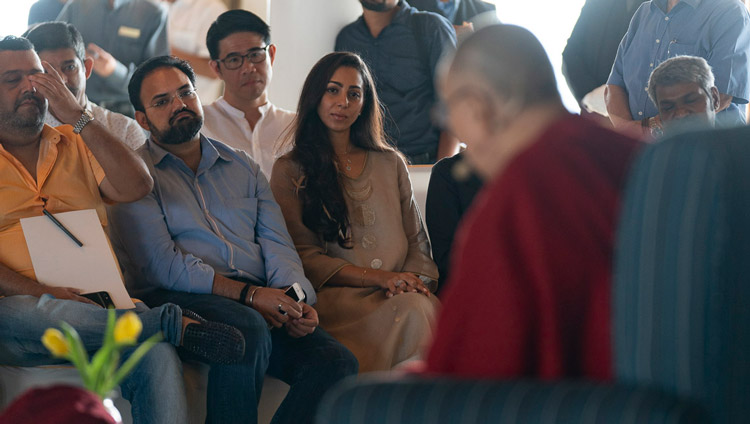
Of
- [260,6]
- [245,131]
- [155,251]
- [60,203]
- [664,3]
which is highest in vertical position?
[664,3]

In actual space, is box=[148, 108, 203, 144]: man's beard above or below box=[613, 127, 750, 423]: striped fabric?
below

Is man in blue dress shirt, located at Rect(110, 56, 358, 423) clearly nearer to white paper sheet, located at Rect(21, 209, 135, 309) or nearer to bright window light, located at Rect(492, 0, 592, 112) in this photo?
white paper sheet, located at Rect(21, 209, 135, 309)

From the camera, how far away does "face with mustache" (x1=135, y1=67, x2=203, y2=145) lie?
2717 mm

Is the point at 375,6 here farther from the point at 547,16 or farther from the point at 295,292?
the point at 295,292

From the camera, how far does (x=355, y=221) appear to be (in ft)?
9.53

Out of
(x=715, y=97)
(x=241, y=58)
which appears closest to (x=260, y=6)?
(x=241, y=58)

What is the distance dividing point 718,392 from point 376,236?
6.43 feet

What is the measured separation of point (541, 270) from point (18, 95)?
6.45 feet

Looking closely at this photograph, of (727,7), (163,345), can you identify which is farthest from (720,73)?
(163,345)

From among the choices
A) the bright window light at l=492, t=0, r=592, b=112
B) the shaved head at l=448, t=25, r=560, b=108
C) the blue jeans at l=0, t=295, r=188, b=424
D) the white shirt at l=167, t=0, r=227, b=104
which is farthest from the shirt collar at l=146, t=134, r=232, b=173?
the bright window light at l=492, t=0, r=592, b=112

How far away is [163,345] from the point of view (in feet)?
7.28

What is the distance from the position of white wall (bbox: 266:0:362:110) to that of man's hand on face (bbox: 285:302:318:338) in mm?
2190

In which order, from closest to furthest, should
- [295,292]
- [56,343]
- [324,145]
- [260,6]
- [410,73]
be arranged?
1. [56,343]
2. [295,292]
3. [324,145]
4. [410,73]
5. [260,6]

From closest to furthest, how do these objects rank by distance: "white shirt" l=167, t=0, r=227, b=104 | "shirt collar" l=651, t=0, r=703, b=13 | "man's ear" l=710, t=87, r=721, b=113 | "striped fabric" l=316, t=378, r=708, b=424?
1. "striped fabric" l=316, t=378, r=708, b=424
2. "man's ear" l=710, t=87, r=721, b=113
3. "shirt collar" l=651, t=0, r=703, b=13
4. "white shirt" l=167, t=0, r=227, b=104
